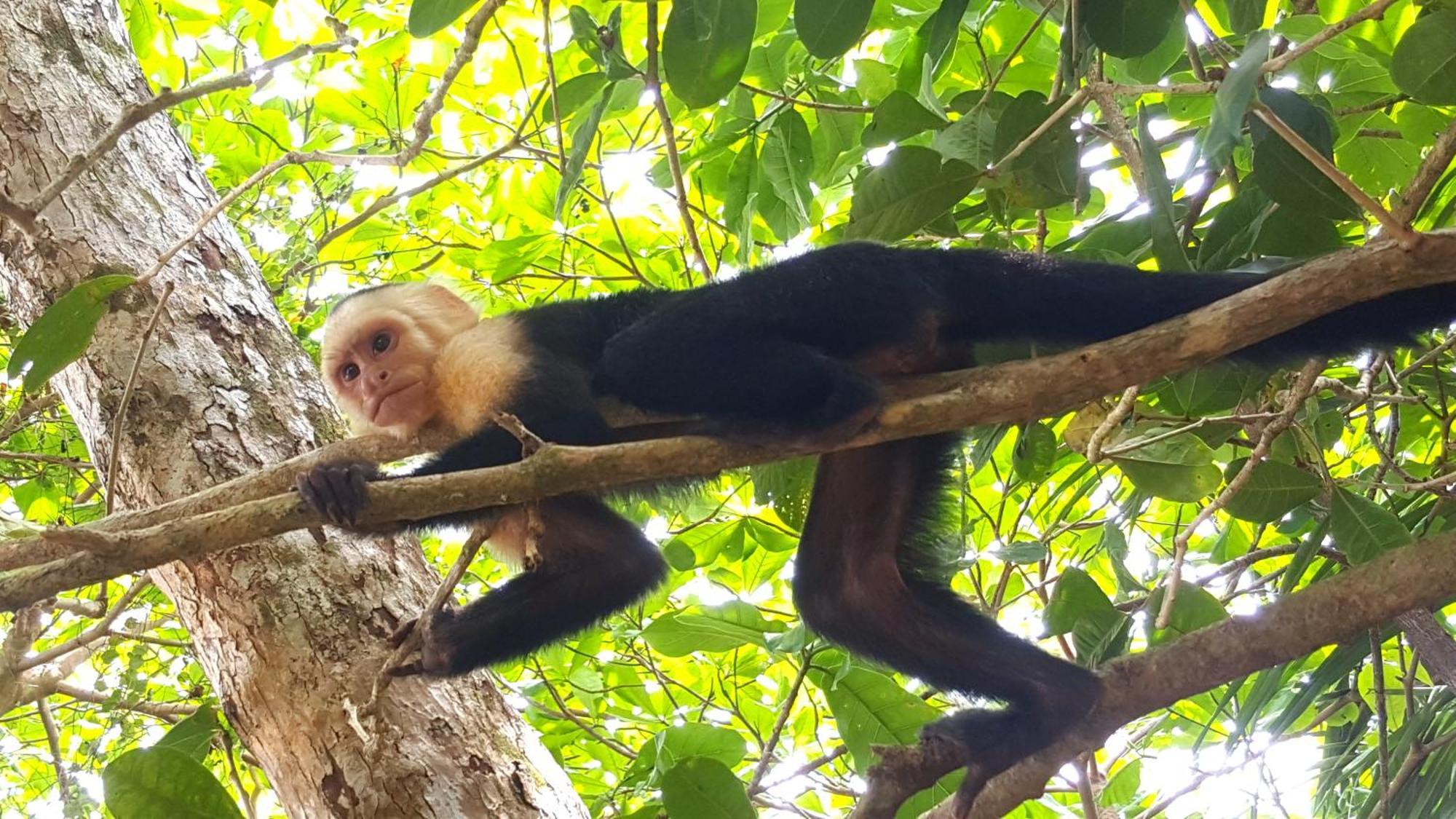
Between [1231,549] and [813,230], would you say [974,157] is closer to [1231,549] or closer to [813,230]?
[1231,549]

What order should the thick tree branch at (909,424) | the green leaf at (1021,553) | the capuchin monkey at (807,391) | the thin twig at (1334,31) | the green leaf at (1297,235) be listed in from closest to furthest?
the thick tree branch at (909,424), the thin twig at (1334,31), the green leaf at (1297,235), the capuchin monkey at (807,391), the green leaf at (1021,553)

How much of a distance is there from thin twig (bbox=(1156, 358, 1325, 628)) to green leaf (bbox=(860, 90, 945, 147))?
2.77 feet

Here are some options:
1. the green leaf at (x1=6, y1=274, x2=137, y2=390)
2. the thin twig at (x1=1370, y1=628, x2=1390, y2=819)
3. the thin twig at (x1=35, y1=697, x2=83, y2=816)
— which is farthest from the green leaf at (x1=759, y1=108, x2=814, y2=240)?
the thin twig at (x1=35, y1=697, x2=83, y2=816)

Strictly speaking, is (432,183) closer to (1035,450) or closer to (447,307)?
(447,307)

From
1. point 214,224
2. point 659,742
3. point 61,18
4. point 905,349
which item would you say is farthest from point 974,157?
point 61,18

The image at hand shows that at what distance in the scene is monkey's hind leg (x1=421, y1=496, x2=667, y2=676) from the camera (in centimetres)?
260

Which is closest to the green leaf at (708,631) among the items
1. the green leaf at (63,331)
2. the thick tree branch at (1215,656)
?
the thick tree branch at (1215,656)

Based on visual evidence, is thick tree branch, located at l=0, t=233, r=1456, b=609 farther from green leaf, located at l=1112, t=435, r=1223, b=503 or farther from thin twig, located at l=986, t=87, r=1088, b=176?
green leaf, located at l=1112, t=435, r=1223, b=503

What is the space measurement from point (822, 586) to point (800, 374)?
628 millimetres

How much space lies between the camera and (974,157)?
2.28 metres

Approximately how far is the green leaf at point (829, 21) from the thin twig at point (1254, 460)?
1029mm

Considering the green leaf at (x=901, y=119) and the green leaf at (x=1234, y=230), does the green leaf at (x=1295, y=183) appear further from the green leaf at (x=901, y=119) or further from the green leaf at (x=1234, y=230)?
the green leaf at (x=901, y=119)

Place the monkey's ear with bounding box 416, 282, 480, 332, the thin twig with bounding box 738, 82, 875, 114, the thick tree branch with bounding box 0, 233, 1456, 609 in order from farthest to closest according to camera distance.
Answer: the monkey's ear with bounding box 416, 282, 480, 332 → the thin twig with bounding box 738, 82, 875, 114 → the thick tree branch with bounding box 0, 233, 1456, 609

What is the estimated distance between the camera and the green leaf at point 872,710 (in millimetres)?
2711
